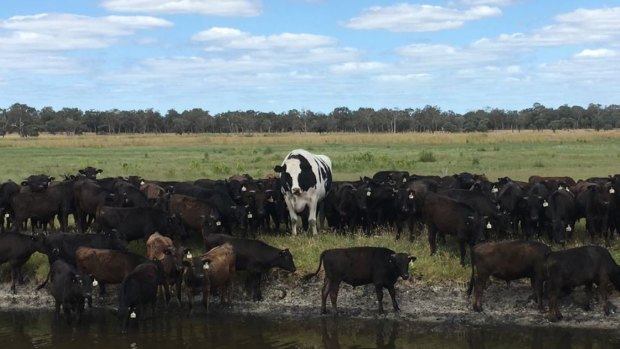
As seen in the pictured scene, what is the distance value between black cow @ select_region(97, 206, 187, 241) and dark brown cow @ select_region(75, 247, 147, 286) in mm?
1763

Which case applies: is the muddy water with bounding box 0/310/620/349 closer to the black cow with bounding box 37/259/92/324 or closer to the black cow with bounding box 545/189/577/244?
the black cow with bounding box 37/259/92/324

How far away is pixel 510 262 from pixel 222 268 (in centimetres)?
478

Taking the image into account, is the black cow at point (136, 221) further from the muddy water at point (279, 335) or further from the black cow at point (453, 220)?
the black cow at point (453, 220)

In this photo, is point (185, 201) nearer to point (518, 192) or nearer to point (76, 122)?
point (518, 192)

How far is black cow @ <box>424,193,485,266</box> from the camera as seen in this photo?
13.2m

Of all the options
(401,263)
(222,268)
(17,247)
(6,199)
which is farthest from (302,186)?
(6,199)

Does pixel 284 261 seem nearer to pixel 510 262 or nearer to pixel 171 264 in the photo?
pixel 171 264

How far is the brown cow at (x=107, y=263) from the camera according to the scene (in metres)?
12.0

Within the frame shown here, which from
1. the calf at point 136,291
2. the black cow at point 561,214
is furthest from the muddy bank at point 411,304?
the black cow at point 561,214

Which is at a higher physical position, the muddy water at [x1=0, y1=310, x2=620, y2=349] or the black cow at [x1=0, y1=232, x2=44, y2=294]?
the black cow at [x1=0, y1=232, x2=44, y2=294]

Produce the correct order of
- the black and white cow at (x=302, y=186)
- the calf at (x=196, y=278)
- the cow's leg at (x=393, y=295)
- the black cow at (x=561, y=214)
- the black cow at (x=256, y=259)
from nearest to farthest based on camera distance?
1. the calf at (x=196, y=278)
2. the cow's leg at (x=393, y=295)
3. the black cow at (x=256, y=259)
4. the black cow at (x=561, y=214)
5. the black and white cow at (x=302, y=186)

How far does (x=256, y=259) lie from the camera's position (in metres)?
12.6

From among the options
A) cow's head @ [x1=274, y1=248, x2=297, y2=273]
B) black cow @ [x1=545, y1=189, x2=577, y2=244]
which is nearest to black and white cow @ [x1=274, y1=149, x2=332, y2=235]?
cow's head @ [x1=274, y1=248, x2=297, y2=273]

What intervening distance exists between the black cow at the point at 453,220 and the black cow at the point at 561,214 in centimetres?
195
